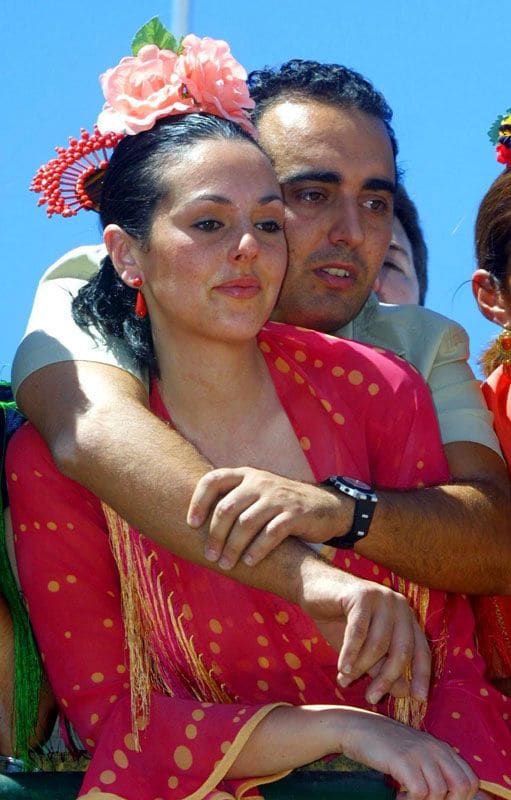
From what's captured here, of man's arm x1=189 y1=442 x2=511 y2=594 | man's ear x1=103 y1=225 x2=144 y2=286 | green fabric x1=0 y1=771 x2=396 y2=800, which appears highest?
man's ear x1=103 y1=225 x2=144 y2=286

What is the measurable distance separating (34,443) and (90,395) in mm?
166

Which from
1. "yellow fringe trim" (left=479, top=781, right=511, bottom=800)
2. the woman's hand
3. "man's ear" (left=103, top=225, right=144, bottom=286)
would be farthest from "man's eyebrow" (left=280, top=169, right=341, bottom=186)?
"yellow fringe trim" (left=479, top=781, right=511, bottom=800)

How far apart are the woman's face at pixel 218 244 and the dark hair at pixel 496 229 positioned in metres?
0.62

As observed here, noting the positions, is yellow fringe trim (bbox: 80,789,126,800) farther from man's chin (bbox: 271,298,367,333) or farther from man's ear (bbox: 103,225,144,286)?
man's chin (bbox: 271,298,367,333)

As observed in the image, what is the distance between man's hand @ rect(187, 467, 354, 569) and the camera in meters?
2.65

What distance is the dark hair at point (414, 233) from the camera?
17.5 feet

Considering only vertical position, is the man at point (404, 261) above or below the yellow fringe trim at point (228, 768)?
above

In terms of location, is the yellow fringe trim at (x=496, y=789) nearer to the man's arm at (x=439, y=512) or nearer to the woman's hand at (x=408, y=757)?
the woman's hand at (x=408, y=757)

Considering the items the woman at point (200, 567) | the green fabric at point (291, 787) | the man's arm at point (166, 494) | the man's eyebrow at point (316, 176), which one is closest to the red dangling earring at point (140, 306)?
the woman at point (200, 567)

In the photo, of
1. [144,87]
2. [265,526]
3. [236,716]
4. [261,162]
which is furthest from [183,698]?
[144,87]

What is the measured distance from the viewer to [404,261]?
5.26 meters

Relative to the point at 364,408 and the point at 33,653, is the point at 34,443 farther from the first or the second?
the point at 364,408

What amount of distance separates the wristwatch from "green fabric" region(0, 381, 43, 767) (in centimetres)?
68

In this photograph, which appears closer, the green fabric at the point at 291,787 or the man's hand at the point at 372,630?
the man's hand at the point at 372,630
